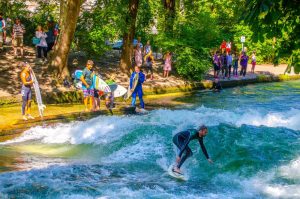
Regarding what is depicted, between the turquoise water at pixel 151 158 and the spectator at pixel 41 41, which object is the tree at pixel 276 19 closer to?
the turquoise water at pixel 151 158

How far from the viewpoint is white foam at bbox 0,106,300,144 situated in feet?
48.8

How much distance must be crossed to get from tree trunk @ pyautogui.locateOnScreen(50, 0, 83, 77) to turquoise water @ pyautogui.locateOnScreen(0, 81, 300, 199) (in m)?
5.16

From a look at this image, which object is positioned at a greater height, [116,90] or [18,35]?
[18,35]

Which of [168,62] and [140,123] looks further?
[168,62]

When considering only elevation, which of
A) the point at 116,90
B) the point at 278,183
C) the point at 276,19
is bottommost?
the point at 278,183

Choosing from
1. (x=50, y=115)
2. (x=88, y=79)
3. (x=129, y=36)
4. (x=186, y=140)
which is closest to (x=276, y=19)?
(x=186, y=140)

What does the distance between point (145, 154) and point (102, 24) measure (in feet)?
37.8

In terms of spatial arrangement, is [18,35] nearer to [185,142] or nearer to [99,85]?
[99,85]

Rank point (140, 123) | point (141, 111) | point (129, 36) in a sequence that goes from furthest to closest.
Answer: point (129, 36) → point (141, 111) → point (140, 123)

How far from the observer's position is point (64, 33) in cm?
2047

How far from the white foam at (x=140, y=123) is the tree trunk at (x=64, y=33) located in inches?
201

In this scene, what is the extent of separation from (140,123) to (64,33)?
644 cm

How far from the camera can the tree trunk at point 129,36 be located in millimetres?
24719

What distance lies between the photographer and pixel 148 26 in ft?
103
